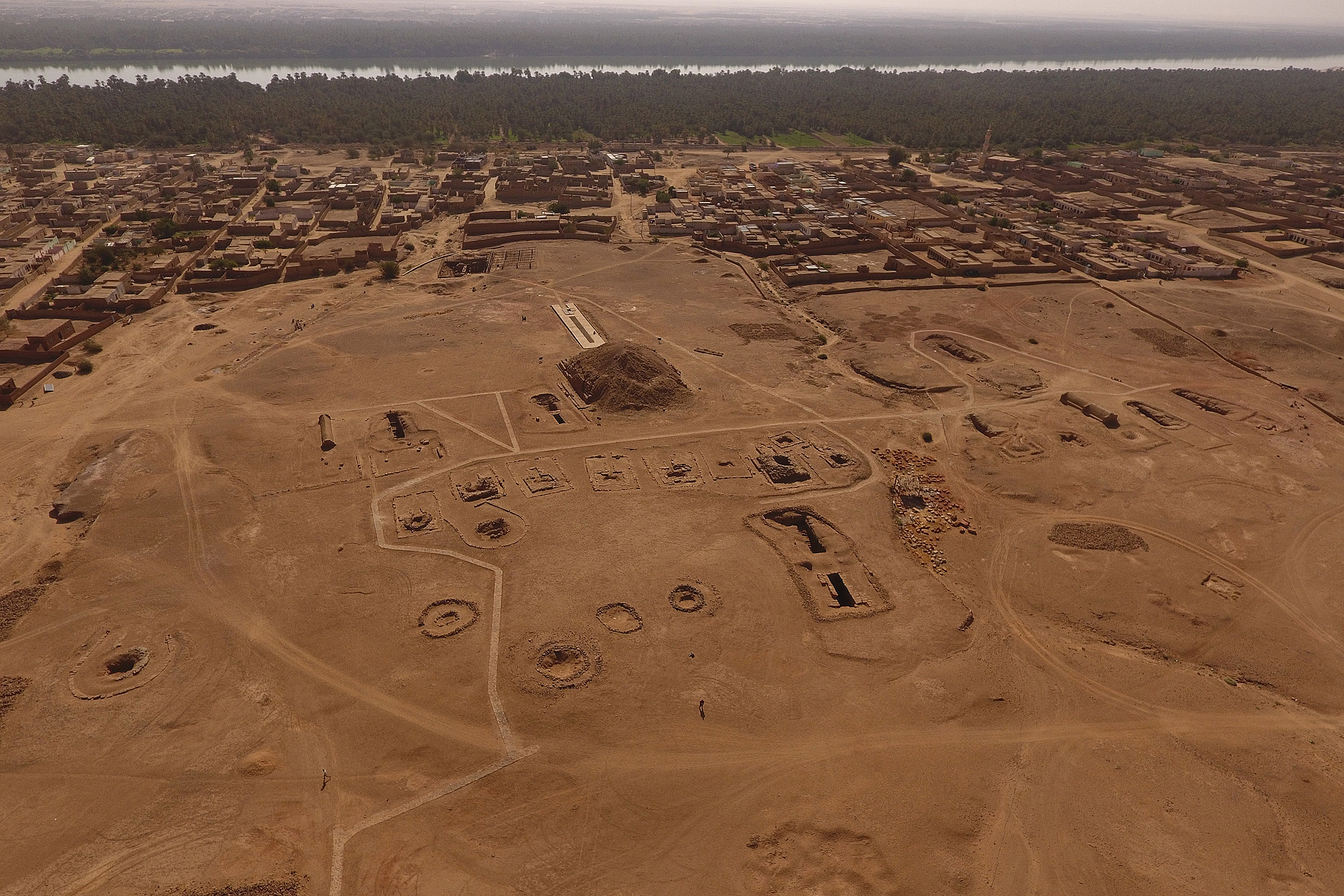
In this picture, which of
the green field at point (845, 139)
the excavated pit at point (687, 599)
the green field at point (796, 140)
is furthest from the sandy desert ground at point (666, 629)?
the green field at point (845, 139)

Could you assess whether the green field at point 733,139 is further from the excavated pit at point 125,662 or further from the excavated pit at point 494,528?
the excavated pit at point 125,662

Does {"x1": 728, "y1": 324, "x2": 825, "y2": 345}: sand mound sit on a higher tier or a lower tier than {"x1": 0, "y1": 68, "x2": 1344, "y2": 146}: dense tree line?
lower

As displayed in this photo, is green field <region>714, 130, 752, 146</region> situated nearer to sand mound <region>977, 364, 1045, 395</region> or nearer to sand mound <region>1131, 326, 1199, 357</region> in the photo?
sand mound <region>1131, 326, 1199, 357</region>

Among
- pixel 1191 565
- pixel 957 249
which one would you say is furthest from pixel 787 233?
pixel 1191 565

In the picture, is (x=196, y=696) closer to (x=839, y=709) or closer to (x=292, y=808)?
(x=292, y=808)

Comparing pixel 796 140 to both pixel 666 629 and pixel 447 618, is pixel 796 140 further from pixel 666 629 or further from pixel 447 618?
pixel 447 618

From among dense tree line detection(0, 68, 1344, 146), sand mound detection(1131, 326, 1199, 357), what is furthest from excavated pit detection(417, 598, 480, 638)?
dense tree line detection(0, 68, 1344, 146)
